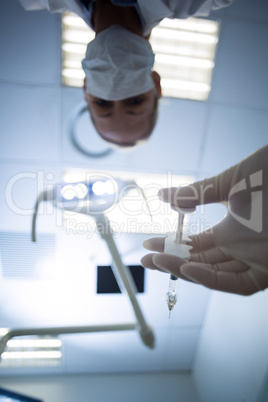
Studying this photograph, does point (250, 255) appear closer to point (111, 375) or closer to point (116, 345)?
point (116, 345)

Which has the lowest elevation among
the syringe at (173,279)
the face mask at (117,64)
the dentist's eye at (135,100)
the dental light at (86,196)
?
the syringe at (173,279)

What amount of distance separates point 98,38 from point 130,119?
27 centimetres

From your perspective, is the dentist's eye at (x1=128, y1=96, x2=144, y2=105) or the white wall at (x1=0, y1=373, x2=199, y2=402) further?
the white wall at (x1=0, y1=373, x2=199, y2=402)

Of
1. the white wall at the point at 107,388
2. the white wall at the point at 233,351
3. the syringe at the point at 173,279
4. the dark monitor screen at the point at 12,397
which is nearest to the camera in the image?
the syringe at the point at 173,279

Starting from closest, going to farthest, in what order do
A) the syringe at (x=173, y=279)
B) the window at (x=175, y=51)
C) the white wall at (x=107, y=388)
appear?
1. the syringe at (x=173, y=279)
2. the window at (x=175, y=51)
3. the white wall at (x=107, y=388)

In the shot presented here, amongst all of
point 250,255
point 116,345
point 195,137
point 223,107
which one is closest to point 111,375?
point 116,345

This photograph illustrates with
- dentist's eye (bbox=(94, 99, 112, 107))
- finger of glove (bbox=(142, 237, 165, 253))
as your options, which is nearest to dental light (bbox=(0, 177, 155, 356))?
finger of glove (bbox=(142, 237, 165, 253))

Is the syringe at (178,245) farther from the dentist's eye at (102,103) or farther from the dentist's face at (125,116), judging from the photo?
the dentist's eye at (102,103)

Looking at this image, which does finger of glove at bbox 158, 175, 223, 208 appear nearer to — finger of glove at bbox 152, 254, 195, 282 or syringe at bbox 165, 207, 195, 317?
syringe at bbox 165, 207, 195, 317

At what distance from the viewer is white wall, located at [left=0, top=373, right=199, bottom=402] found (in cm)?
157

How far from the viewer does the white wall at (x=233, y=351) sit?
114 centimetres

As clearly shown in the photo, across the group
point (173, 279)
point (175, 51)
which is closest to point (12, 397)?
point (173, 279)

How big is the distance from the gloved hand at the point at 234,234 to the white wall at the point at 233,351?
0.34 m

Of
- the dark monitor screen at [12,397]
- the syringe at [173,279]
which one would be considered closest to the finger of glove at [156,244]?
the syringe at [173,279]
